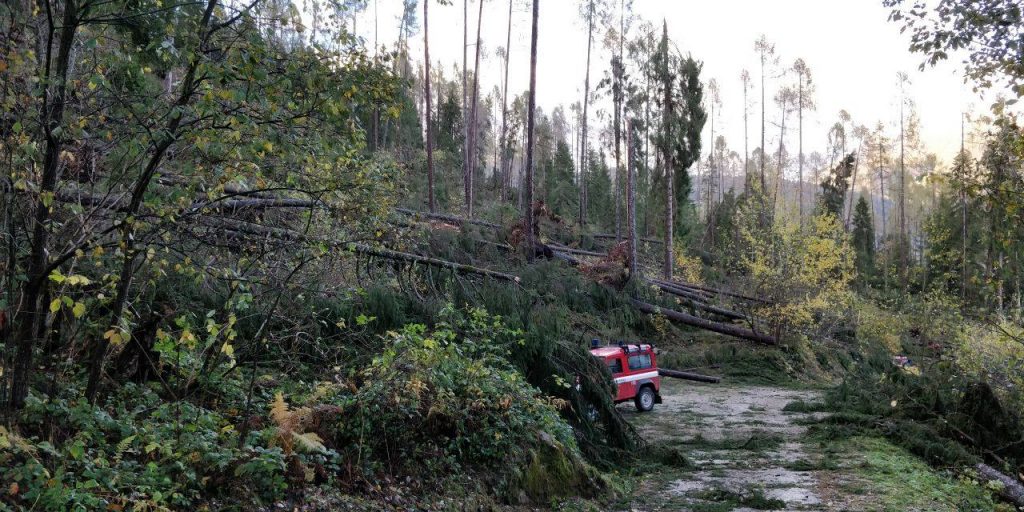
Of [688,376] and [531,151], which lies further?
[531,151]

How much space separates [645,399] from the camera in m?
14.4

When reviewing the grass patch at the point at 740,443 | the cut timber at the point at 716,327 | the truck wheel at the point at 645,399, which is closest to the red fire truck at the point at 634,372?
the truck wheel at the point at 645,399

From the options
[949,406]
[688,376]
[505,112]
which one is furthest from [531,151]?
[505,112]

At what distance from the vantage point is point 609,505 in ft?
23.6

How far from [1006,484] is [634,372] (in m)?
6.60

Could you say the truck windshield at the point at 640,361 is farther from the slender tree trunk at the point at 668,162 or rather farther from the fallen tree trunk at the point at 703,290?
the slender tree trunk at the point at 668,162

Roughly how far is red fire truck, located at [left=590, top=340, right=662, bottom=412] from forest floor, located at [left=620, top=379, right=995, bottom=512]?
401 millimetres

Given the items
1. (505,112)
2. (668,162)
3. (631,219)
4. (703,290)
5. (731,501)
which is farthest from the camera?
(505,112)

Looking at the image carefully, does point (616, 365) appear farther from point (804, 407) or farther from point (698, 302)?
point (698, 302)

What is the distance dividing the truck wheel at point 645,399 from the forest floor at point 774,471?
7.4 inches

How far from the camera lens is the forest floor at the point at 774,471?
7.56 m

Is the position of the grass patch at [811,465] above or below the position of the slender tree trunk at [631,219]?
below

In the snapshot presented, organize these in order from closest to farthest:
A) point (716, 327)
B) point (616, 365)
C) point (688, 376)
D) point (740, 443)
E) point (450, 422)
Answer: point (450, 422)
point (740, 443)
point (616, 365)
point (688, 376)
point (716, 327)

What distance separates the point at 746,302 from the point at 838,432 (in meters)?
12.3
